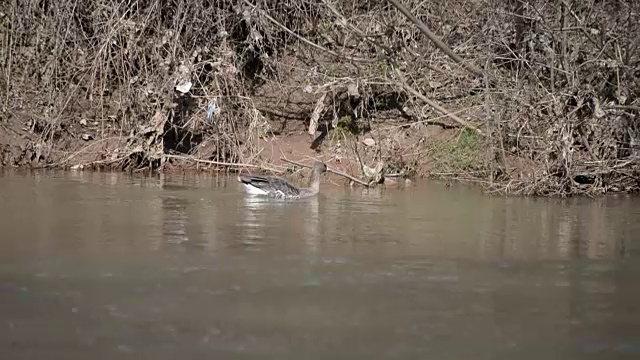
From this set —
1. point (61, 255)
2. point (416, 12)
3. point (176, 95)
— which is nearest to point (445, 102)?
point (416, 12)

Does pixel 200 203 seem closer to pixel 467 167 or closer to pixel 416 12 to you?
pixel 467 167

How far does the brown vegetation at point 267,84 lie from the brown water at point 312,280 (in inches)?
129

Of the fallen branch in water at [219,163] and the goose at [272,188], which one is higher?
the fallen branch in water at [219,163]

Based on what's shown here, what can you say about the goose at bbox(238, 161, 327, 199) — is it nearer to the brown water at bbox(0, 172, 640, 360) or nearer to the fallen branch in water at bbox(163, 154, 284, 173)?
the brown water at bbox(0, 172, 640, 360)

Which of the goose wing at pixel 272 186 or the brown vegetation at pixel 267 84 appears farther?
the brown vegetation at pixel 267 84

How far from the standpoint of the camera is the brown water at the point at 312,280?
600 centimetres

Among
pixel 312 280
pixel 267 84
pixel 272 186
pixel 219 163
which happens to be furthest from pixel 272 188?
pixel 267 84

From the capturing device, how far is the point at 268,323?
20.8 ft

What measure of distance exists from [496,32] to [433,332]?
30.2 feet

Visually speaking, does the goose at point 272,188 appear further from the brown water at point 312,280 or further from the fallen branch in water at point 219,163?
the fallen branch in water at point 219,163

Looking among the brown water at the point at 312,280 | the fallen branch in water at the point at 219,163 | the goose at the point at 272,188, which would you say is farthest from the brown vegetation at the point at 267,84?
the brown water at the point at 312,280

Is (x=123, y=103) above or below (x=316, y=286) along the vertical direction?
above

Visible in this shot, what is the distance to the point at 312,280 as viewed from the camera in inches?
296

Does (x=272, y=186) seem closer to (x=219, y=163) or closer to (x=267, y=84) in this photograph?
(x=219, y=163)
